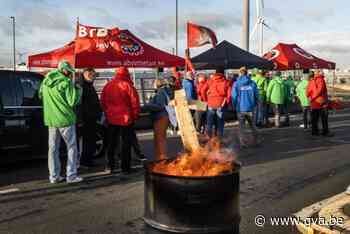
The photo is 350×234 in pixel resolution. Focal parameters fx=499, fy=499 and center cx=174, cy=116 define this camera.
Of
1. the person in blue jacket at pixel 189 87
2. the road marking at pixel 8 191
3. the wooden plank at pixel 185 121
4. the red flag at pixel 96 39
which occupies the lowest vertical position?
the road marking at pixel 8 191

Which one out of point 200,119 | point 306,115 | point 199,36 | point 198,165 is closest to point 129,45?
point 199,36

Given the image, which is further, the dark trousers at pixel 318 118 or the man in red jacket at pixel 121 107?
the dark trousers at pixel 318 118

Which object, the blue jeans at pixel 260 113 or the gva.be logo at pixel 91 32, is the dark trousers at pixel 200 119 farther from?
the gva.be logo at pixel 91 32

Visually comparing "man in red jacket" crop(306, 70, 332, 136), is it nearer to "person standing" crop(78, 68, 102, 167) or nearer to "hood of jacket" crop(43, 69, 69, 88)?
"person standing" crop(78, 68, 102, 167)

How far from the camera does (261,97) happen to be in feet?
55.6

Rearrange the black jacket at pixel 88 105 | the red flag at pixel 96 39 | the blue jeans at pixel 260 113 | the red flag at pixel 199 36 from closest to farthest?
the black jacket at pixel 88 105 < the red flag at pixel 96 39 < the blue jeans at pixel 260 113 < the red flag at pixel 199 36

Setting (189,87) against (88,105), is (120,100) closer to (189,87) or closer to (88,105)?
(88,105)

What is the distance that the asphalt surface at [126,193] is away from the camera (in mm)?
5836

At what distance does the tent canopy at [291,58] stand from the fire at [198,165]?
17.3 metres

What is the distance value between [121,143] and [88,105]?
40.3 inches

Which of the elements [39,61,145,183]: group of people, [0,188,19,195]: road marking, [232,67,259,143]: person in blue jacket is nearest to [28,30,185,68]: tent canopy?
[232,67,259,143]: person in blue jacket

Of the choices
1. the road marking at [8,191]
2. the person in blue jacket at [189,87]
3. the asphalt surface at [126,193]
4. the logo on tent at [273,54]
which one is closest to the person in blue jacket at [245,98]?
the asphalt surface at [126,193]

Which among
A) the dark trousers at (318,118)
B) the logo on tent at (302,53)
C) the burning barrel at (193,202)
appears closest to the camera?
the burning barrel at (193,202)

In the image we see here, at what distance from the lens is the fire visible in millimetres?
3878
